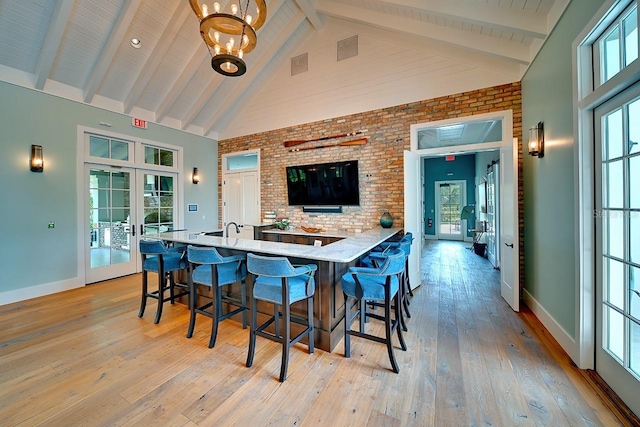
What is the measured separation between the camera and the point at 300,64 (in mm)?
5664

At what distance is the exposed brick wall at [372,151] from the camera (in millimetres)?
3967

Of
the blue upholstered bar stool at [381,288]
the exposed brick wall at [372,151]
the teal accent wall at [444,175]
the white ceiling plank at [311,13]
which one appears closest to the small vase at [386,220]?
the exposed brick wall at [372,151]

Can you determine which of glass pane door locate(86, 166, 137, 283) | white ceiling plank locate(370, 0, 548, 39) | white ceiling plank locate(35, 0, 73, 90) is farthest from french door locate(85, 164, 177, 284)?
white ceiling plank locate(370, 0, 548, 39)

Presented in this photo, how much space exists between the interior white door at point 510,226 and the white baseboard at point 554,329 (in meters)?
0.19

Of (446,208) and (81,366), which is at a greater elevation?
(446,208)

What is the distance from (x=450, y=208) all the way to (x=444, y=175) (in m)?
1.37

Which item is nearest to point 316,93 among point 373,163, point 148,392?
point 373,163

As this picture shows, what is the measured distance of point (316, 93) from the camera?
17.9 feet

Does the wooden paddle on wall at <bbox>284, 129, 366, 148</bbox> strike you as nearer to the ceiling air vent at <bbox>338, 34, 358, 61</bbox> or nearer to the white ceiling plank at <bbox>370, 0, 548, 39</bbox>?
the ceiling air vent at <bbox>338, 34, 358, 61</bbox>

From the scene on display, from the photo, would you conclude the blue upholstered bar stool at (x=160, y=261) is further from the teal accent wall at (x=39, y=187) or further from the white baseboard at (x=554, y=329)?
the white baseboard at (x=554, y=329)

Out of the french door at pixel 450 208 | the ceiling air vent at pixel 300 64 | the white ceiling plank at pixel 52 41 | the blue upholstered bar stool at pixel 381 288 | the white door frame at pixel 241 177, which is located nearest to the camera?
the blue upholstered bar stool at pixel 381 288

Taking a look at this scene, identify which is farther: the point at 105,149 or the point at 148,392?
the point at 105,149

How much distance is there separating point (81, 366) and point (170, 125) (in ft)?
16.7

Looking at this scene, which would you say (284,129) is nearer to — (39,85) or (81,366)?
(39,85)
